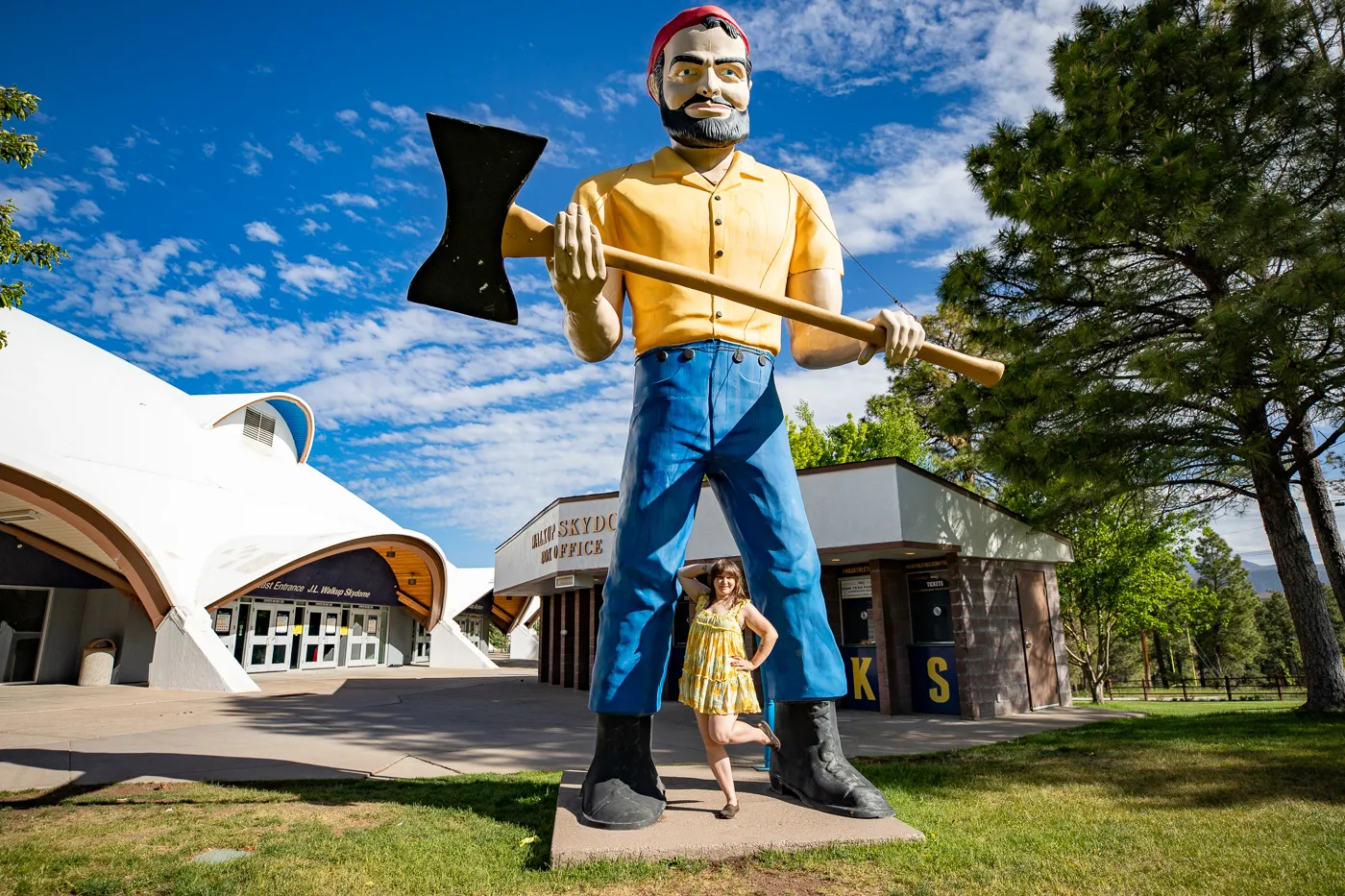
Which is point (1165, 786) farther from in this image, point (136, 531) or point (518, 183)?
point (136, 531)

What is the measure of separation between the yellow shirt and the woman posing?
1.18 m

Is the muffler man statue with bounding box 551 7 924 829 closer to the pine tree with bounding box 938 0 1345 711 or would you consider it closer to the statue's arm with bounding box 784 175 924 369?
the statue's arm with bounding box 784 175 924 369


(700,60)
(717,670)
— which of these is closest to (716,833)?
(717,670)

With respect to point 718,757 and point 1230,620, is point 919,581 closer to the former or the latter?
point 718,757

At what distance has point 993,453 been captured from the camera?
882cm

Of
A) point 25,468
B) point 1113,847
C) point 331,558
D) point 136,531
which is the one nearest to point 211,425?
point 331,558

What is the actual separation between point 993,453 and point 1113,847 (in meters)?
6.26

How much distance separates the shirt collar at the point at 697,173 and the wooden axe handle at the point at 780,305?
31.1 inches

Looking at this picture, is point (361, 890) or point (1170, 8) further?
point (1170, 8)

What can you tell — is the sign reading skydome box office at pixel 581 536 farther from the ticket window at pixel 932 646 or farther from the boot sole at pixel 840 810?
the boot sole at pixel 840 810

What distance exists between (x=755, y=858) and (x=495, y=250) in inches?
102

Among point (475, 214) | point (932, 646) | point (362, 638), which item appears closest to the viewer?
point (475, 214)

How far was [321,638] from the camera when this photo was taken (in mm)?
23703

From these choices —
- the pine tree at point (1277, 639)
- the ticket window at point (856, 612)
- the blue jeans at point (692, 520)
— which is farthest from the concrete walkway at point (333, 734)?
the pine tree at point (1277, 639)
